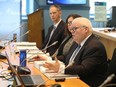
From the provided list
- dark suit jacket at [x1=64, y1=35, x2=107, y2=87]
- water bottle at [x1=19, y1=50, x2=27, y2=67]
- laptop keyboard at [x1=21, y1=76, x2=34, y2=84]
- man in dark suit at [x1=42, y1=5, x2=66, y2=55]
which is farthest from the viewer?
man in dark suit at [x1=42, y1=5, x2=66, y2=55]

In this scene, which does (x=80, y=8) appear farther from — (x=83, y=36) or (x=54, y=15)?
(x=83, y=36)

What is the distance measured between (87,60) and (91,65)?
59 millimetres

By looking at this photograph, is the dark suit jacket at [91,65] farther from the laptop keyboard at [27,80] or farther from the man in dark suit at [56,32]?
the man in dark suit at [56,32]

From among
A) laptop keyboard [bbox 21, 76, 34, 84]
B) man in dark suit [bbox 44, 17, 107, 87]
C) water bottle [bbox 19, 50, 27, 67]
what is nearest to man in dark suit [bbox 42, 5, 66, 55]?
water bottle [bbox 19, 50, 27, 67]

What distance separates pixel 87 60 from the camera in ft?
8.80

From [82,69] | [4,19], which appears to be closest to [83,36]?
[82,69]

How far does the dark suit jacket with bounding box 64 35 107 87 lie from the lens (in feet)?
8.73

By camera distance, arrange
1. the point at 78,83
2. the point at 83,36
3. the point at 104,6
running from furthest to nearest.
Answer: the point at 104,6, the point at 83,36, the point at 78,83

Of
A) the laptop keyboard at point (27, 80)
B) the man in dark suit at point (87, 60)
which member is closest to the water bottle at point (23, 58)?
the man in dark suit at point (87, 60)

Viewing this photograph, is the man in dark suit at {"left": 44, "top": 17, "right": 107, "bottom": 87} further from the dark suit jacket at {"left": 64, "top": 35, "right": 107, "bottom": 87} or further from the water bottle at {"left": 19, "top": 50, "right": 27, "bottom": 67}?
the water bottle at {"left": 19, "top": 50, "right": 27, "bottom": 67}

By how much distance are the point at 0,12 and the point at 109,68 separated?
494cm

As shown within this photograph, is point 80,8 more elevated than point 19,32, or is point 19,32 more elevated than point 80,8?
point 80,8

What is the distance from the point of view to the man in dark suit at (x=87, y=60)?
105 inches

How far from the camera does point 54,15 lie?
186 inches
